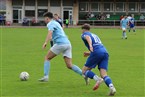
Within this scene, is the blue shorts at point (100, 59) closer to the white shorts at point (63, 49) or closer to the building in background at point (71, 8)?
the white shorts at point (63, 49)

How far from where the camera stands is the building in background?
256 ft

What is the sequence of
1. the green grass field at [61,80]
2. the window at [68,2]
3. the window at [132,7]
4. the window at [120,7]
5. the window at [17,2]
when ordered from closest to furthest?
the green grass field at [61,80]
the window at [17,2]
the window at [68,2]
the window at [120,7]
the window at [132,7]

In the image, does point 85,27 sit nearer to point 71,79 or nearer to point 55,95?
point 55,95

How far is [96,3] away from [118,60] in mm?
61484

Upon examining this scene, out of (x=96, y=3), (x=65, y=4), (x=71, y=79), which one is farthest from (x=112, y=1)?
(x=71, y=79)

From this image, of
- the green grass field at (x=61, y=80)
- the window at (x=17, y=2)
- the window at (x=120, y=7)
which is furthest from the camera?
the window at (x=120, y=7)

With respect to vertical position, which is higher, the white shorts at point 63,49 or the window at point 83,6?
the window at point 83,6

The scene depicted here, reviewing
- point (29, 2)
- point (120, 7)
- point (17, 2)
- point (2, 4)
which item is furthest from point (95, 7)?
point (2, 4)

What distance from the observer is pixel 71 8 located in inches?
3145

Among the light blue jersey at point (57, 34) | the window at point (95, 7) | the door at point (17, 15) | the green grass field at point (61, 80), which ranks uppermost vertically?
the window at point (95, 7)

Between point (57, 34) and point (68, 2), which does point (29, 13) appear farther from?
point (57, 34)

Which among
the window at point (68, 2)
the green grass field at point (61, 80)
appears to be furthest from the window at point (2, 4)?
the green grass field at point (61, 80)

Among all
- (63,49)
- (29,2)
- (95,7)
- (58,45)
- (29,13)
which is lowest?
(63,49)

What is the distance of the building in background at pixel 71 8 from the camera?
7812 cm
